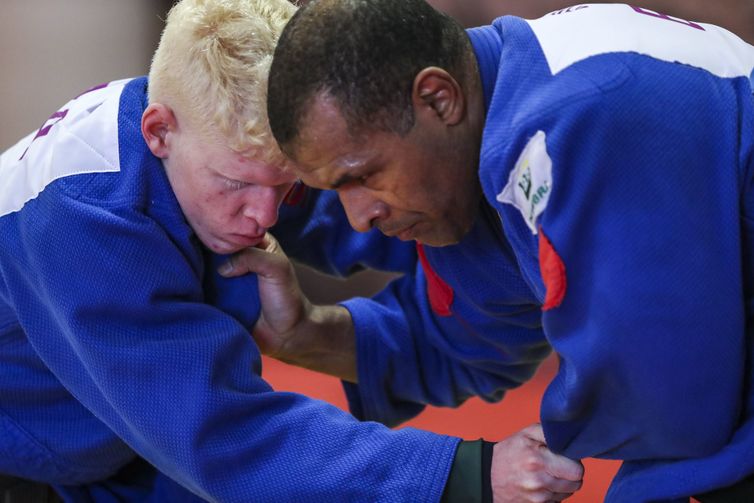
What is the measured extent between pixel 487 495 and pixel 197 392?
450 millimetres

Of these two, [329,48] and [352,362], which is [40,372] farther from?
[329,48]

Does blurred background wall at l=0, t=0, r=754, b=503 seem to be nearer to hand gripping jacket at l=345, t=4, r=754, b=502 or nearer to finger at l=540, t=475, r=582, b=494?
finger at l=540, t=475, r=582, b=494

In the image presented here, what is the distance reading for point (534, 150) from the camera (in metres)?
1.08

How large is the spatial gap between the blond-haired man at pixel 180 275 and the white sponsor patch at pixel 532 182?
1.26 ft

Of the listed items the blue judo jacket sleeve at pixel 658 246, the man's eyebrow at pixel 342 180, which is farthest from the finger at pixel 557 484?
the man's eyebrow at pixel 342 180

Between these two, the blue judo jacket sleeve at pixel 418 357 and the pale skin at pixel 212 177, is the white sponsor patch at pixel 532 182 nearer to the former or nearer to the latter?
the pale skin at pixel 212 177

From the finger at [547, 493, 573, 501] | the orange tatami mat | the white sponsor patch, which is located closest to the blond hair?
the white sponsor patch

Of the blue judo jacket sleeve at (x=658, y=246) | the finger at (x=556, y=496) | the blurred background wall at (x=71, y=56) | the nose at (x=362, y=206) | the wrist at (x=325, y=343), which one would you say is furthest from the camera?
the blurred background wall at (x=71, y=56)

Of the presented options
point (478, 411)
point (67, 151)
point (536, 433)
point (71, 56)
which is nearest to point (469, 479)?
point (536, 433)

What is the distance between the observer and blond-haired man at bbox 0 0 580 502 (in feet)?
4.47

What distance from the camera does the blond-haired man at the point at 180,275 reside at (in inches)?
53.6

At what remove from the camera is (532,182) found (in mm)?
1090

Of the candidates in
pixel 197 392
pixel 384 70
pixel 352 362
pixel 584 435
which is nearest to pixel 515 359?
pixel 352 362

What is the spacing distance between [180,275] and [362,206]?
314 millimetres
